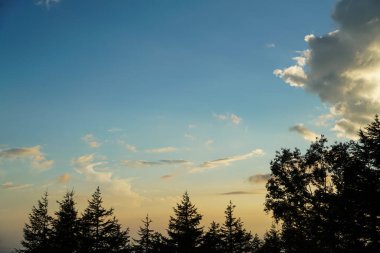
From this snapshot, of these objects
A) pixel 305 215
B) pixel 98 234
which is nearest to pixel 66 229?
pixel 98 234

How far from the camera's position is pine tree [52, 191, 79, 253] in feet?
125

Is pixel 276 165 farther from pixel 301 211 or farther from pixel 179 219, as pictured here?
pixel 179 219

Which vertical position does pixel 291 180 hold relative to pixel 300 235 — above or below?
above

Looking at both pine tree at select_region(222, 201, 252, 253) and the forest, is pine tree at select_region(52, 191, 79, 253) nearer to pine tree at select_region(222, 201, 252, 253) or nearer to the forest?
the forest

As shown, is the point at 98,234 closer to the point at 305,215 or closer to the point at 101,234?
the point at 101,234

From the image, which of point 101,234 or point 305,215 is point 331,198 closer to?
point 305,215

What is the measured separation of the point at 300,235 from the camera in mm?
42562

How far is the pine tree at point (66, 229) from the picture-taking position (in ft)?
125

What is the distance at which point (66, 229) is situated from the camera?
39156 millimetres

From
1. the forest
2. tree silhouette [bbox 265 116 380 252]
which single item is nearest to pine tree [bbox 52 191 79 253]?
the forest

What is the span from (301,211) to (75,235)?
84.6 ft

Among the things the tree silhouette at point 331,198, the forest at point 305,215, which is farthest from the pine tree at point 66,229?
the tree silhouette at point 331,198

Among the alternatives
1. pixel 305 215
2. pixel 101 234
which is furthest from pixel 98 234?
pixel 305 215

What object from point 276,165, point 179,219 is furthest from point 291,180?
point 179,219
